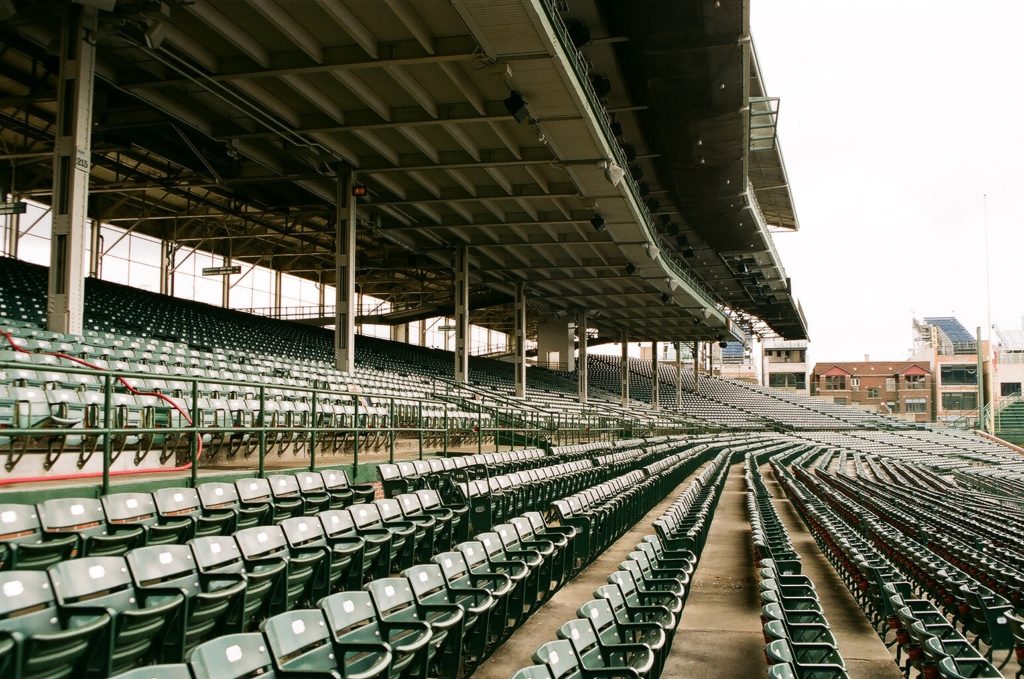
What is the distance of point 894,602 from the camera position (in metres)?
5.88

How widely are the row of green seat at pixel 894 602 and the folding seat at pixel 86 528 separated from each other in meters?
4.66

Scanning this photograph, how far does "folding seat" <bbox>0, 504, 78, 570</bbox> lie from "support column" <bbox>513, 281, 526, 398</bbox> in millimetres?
26505

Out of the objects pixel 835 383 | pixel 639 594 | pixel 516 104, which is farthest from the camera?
pixel 835 383

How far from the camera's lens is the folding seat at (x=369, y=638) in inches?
144

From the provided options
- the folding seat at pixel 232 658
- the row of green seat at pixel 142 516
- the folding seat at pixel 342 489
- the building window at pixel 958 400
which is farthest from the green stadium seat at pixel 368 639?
the building window at pixel 958 400

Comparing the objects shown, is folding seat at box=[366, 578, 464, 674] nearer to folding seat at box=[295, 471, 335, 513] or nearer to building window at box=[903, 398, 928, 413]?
folding seat at box=[295, 471, 335, 513]

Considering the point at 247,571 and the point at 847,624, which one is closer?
the point at 247,571

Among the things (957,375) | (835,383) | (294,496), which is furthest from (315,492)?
(957,375)

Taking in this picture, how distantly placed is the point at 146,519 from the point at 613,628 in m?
3.14

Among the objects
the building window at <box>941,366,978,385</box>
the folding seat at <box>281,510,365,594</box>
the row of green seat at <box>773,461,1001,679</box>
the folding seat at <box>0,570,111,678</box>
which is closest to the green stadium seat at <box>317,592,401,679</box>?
the folding seat at <box>281,510,365,594</box>

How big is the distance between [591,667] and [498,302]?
123ft

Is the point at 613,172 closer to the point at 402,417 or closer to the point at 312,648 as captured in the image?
the point at 402,417

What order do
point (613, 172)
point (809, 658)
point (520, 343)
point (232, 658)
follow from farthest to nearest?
point (520, 343) → point (613, 172) → point (809, 658) → point (232, 658)

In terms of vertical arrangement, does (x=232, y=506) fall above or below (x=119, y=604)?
above
